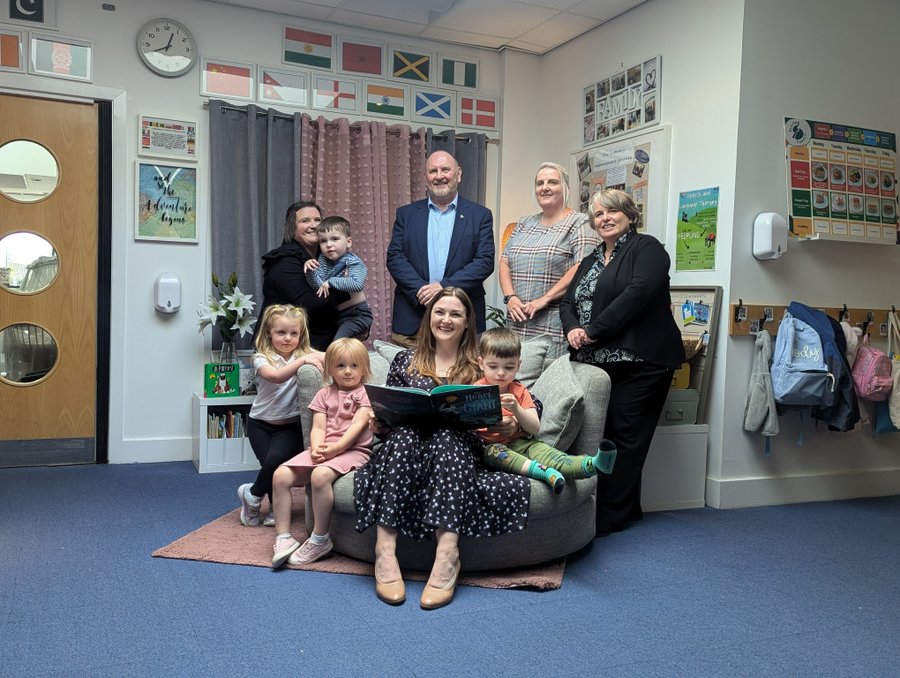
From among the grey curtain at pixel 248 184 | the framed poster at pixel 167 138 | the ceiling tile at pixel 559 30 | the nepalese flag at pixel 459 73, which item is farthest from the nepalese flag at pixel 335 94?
the ceiling tile at pixel 559 30

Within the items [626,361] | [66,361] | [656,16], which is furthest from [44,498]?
[656,16]

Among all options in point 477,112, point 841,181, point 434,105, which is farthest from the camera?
point 477,112

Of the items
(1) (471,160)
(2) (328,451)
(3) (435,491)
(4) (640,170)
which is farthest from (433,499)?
(1) (471,160)

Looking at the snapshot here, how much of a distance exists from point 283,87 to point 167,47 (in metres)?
0.61

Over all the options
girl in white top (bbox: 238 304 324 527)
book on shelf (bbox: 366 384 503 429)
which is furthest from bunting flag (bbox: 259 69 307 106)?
book on shelf (bbox: 366 384 503 429)

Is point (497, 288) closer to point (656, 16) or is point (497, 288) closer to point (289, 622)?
point (656, 16)

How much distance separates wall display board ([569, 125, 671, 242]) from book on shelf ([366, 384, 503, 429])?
187 cm

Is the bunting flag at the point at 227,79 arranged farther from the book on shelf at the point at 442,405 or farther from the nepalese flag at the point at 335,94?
the book on shelf at the point at 442,405

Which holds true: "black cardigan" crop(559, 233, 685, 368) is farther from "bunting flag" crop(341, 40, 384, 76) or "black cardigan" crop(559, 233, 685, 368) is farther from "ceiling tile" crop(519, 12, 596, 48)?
"bunting flag" crop(341, 40, 384, 76)

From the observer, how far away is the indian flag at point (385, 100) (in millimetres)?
4559

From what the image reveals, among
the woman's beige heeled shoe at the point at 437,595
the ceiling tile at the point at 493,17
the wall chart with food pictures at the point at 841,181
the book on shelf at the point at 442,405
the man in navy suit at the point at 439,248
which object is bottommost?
the woman's beige heeled shoe at the point at 437,595

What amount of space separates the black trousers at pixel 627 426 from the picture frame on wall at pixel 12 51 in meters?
3.13

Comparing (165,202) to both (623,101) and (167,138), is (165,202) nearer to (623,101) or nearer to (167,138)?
(167,138)

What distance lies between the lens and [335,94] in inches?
176
